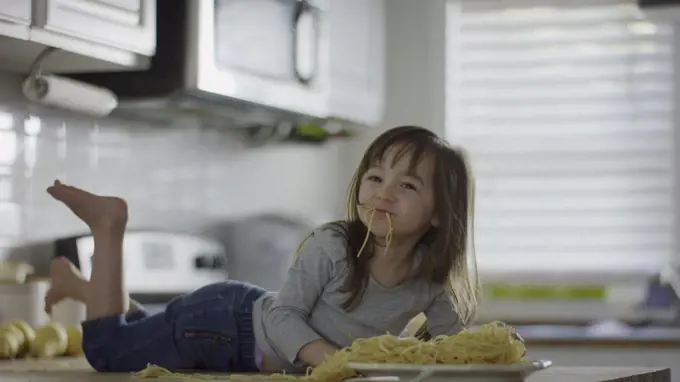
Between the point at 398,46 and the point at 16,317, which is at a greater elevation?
the point at 398,46

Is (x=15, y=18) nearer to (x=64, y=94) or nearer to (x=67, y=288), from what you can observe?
(x=64, y=94)

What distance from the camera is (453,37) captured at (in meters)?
3.90

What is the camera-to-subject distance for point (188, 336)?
6.41 ft

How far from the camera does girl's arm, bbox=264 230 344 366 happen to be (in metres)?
1.68

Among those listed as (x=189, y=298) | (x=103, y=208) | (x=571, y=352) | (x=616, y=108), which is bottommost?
(x=571, y=352)

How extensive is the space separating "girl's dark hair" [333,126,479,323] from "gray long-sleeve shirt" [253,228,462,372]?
0.01m

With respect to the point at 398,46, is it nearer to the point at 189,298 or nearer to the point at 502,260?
the point at 502,260

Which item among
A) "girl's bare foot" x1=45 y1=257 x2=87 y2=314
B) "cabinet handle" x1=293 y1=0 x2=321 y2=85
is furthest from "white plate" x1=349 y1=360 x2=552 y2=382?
"cabinet handle" x1=293 y1=0 x2=321 y2=85

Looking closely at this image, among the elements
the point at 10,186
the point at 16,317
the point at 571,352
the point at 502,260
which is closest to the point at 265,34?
the point at 10,186

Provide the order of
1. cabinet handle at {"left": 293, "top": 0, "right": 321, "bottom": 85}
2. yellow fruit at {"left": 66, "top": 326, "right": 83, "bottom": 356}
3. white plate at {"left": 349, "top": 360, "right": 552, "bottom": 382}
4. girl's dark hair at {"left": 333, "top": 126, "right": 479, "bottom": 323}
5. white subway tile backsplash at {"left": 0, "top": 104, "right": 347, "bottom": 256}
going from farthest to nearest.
Answer: cabinet handle at {"left": 293, "top": 0, "right": 321, "bottom": 85}
white subway tile backsplash at {"left": 0, "top": 104, "right": 347, "bottom": 256}
yellow fruit at {"left": 66, "top": 326, "right": 83, "bottom": 356}
girl's dark hair at {"left": 333, "top": 126, "right": 479, "bottom": 323}
white plate at {"left": 349, "top": 360, "right": 552, "bottom": 382}

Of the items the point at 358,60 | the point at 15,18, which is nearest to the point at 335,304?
the point at 15,18

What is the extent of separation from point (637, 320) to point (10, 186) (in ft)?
6.31

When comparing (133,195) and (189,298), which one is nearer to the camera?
(189,298)

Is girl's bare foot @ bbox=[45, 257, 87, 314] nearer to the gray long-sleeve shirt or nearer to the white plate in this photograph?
the gray long-sleeve shirt
